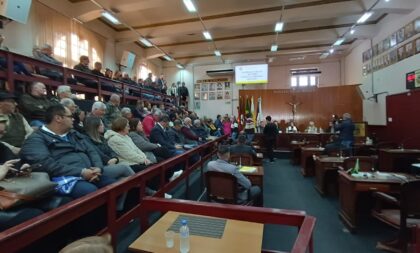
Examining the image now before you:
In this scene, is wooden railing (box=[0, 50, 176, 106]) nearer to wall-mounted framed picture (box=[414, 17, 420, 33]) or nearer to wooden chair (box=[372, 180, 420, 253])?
wooden chair (box=[372, 180, 420, 253])

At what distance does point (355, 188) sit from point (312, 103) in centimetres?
917

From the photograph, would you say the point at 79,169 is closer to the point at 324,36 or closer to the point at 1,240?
the point at 1,240

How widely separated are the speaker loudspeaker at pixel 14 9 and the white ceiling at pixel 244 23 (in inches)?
86.7

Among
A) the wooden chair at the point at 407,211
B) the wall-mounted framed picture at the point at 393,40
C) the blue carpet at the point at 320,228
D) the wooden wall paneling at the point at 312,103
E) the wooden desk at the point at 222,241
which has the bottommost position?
the blue carpet at the point at 320,228

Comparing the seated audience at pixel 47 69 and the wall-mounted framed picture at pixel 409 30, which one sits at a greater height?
the wall-mounted framed picture at pixel 409 30

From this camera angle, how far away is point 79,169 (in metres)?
2.24

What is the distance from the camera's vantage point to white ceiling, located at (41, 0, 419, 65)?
7.84 meters

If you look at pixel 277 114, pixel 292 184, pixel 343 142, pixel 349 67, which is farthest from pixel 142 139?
pixel 349 67

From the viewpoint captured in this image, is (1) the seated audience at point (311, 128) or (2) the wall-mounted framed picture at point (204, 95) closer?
(1) the seated audience at point (311, 128)

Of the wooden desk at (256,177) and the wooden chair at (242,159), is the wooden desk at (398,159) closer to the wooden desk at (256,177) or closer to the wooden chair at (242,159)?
the wooden chair at (242,159)

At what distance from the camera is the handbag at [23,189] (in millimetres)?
1563

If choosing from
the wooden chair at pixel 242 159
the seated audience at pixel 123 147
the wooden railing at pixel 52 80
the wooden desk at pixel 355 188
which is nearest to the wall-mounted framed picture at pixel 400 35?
the wooden desk at pixel 355 188

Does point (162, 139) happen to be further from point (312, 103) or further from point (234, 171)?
point (312, 103)

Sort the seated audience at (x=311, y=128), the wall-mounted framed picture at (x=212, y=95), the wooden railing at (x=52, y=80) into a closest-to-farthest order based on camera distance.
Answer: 1. the wooden railing at (x=52, y=80)
2. the seated audience at (x=311, y=128)
3. the wall-mounted framed picture at (x=212, y=95)
